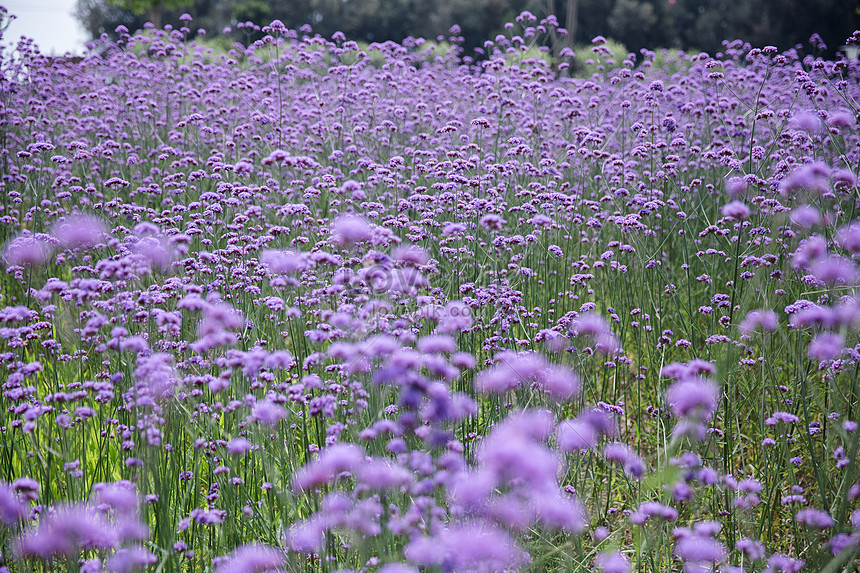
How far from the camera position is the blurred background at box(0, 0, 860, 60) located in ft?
101

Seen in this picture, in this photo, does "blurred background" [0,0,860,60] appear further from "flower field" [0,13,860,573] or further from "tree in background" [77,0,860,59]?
"flower field" [0,13,860,573]

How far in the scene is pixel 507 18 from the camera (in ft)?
120

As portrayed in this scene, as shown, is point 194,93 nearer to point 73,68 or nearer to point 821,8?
point 73,68

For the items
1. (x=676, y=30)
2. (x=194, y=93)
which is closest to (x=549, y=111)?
(x=194, y=93)

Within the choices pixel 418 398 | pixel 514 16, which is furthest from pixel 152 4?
pixel 514 16

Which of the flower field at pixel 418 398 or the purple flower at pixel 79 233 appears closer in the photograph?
the flower field at pixel 418 398

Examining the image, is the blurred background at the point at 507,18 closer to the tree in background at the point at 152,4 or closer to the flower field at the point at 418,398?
the tree in background at the point at 152,4

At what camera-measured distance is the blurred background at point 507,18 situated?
101 feet

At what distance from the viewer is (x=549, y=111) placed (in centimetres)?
835

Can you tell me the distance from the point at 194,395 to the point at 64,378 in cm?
147

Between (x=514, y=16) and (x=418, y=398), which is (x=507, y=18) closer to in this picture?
(x=514, y=16)

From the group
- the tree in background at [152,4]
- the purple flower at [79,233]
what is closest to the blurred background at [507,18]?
the tree in background at [152,4]

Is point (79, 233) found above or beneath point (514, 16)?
beneath

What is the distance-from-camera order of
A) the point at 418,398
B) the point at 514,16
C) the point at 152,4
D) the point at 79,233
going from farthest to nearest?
the point at 514,16 < the point at 152,4 < the point at 79,233 < the point at 418,398
